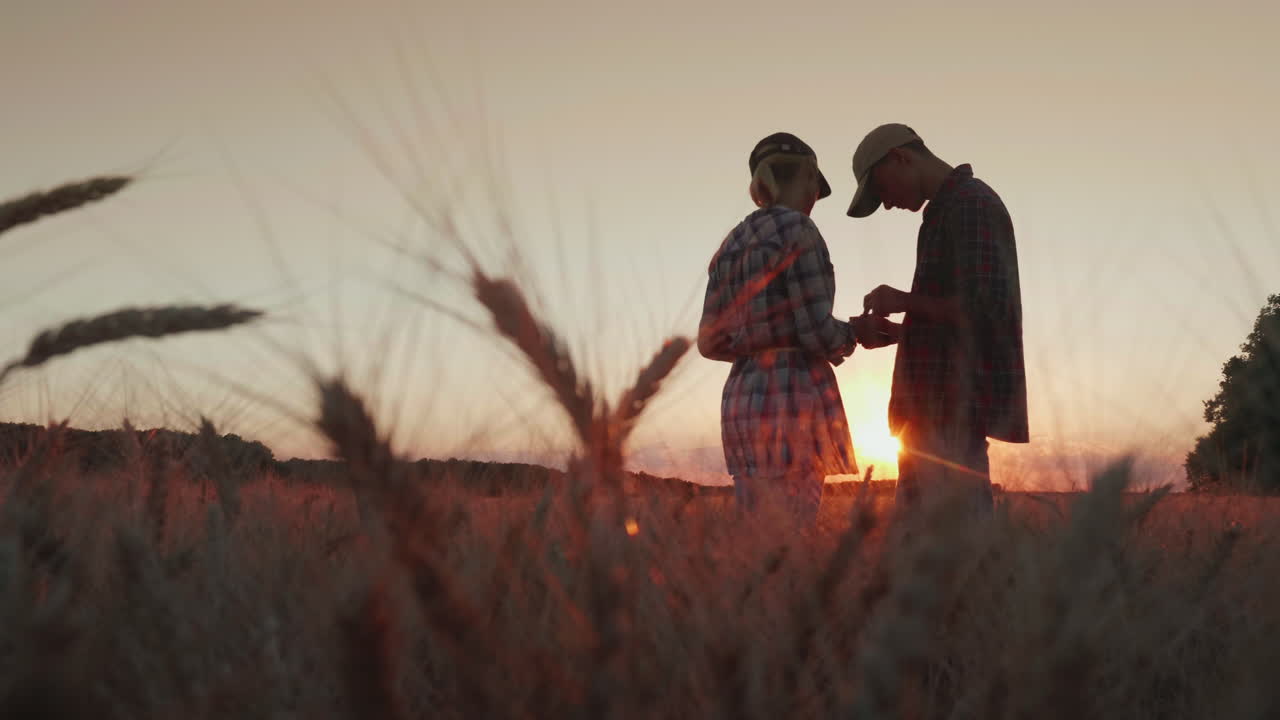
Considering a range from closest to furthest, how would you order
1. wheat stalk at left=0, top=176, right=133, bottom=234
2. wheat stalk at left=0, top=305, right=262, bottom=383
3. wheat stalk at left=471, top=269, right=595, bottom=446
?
wheat stalk at left=471, top=269, right=595, bottom=446 → wheat stalk at left=0, top=305, right=262, bottom=383 → wheat stalk at left=0, top=176, right=133, bottom=234

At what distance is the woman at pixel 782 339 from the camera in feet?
10.7

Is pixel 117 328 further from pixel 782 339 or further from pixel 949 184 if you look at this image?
pixel 949 184

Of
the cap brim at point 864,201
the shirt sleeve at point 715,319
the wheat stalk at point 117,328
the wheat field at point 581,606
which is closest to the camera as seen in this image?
the wheat field at point 581,606

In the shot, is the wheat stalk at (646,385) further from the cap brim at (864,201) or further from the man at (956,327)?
the cap brim at (864,201)

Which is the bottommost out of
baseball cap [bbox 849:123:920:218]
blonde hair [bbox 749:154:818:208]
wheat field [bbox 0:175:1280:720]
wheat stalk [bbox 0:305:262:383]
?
wheat field [bbox 0:175:1280:720]

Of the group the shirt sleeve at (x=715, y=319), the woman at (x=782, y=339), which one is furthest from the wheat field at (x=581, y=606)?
the shirt sleeve at (x=715, y=319)

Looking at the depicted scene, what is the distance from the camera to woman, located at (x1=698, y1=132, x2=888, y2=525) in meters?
3.25

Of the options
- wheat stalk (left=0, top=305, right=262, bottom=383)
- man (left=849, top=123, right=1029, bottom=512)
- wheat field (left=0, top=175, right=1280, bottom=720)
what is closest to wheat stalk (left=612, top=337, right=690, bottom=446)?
wheat field (left=0, top=175, right=1280, bottom=720)

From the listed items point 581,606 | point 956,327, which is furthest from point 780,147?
point 581,606

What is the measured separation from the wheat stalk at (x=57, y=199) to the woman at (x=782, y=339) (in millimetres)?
1947

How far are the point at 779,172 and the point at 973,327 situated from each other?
893mm

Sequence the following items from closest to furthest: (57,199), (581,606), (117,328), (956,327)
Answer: (581,606)
(117,328)
(57,199)
(956,327)

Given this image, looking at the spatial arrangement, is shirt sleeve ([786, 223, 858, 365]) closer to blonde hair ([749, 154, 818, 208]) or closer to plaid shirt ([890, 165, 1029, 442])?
blonde hair ([749, 154, 818, 208])

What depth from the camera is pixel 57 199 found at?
105 inches
